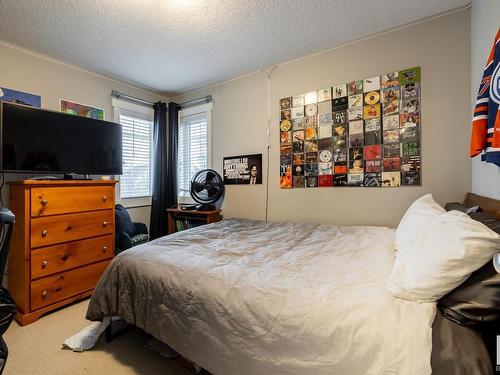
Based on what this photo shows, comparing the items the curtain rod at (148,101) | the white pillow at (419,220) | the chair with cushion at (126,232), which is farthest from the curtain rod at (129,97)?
the white pillow at (419,220)

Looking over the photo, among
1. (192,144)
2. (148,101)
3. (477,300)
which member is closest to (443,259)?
(477,300)

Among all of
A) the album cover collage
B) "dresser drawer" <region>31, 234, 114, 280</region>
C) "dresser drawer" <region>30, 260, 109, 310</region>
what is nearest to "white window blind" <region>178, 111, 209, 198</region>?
the album cover collage

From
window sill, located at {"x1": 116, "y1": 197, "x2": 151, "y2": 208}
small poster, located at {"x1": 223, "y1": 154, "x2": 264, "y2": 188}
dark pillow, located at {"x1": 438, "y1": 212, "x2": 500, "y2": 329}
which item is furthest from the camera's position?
window sill, located at {"x1": 116, "y1": 197, "x2": 151, "y2": 208}

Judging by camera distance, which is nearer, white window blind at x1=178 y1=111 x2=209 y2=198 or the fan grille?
the fan grille

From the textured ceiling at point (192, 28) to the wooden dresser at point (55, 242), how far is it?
4.24ft

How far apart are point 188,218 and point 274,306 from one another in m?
2.30

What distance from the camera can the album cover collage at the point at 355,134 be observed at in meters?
2.11

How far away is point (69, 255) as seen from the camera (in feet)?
6.98

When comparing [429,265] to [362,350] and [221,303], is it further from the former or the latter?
[221,303]

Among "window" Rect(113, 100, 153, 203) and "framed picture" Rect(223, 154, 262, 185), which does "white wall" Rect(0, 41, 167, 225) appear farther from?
"framed picture" Rect(223, 154, 262, 185)

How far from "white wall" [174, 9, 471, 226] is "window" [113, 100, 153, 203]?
1084 mm

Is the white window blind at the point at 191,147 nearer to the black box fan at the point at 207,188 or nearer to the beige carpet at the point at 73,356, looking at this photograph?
the black box fan at the point at 207,188

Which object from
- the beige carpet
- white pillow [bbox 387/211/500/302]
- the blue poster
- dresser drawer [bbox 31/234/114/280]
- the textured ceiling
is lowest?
the beige carpet

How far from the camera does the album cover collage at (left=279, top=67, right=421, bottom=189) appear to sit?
2.11m
